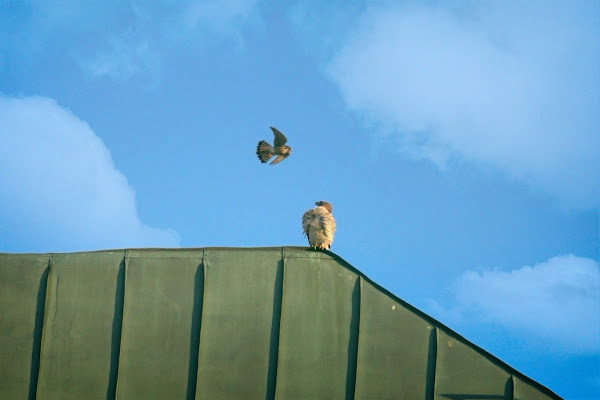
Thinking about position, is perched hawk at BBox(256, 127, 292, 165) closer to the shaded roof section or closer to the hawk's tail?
the hawk's tail

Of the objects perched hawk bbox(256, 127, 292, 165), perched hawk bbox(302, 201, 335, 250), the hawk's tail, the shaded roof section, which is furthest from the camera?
the hawk's tail

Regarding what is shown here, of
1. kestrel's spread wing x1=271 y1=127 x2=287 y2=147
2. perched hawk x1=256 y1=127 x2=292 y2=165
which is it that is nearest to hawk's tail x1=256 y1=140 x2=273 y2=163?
perched hawk x1=256 y1=127 x2=292 y2=165

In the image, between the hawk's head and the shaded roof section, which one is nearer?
the shaded roof section

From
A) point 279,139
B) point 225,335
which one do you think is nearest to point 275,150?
point 279,139

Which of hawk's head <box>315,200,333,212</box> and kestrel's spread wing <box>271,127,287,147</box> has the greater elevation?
kestrel's spread wing <box>271,127,287,147</box>

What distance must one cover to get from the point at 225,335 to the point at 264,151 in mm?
7797

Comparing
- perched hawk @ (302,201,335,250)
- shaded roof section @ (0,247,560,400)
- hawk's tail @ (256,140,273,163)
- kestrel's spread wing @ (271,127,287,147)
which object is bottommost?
shaded roof section @ (0,247,560,400)

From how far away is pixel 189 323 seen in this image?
18.9 m

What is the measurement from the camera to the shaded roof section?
1859 cm

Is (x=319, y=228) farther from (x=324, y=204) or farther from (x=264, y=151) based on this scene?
(x=264, y=151)

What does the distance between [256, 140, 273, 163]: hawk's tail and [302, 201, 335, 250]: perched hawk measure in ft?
17.6

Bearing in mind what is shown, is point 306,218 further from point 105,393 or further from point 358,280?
point 105,393

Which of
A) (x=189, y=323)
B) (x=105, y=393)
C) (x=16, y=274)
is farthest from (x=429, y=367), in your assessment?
(x=16, y=274)

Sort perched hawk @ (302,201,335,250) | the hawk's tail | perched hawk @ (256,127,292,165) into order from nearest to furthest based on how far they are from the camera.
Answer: perched hawk @ (302,201,335,250)
perched hawk @ (256,127,292,165)
the hawk's tail
